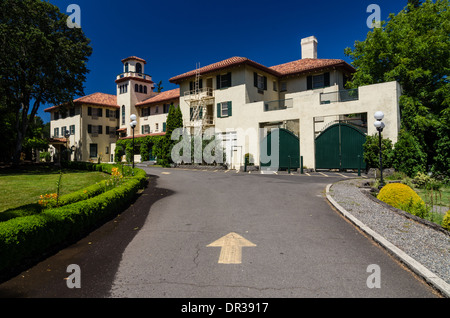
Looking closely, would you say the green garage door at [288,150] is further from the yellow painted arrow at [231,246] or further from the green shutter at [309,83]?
the yellow painted arrow at [231,246]

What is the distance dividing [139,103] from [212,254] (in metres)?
42.3

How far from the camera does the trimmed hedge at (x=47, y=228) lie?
187 inches

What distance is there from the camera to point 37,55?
26703 millimetres

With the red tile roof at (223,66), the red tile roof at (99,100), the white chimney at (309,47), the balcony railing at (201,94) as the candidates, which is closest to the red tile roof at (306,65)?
the white chimney at (309,47)

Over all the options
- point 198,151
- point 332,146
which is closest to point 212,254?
point 332,146

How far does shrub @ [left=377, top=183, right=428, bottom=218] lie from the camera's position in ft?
28.2

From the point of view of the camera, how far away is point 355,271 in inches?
183

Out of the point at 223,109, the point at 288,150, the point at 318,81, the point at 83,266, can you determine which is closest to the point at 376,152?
the point at 288,150

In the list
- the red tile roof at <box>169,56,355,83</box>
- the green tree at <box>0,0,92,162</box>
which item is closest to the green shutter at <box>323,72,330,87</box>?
the red tile roof at <box>169,56,355,83</box>

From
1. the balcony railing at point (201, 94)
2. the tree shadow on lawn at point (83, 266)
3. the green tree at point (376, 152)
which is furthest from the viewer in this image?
the balcony railing at point (201, 94)

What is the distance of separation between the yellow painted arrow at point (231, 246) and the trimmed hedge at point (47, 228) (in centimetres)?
321

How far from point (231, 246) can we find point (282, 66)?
31161mm

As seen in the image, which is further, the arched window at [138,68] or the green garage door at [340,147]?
the arched window at [138,68]

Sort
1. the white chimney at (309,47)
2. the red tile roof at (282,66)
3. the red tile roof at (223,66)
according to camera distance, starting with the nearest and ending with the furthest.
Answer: the red tile roof at (282,66) < the red tile roof at (223,66) < the white chimney at (309,47)
